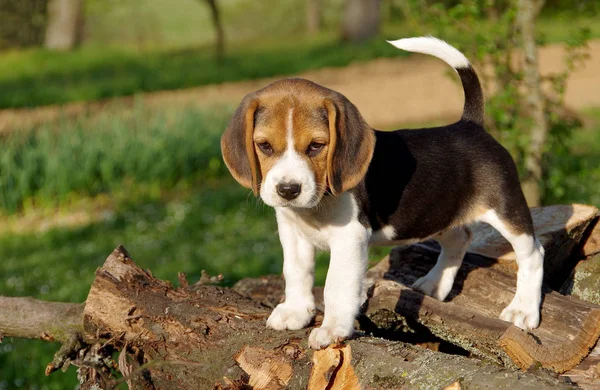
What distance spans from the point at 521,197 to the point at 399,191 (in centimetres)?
81

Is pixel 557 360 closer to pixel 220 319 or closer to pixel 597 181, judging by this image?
pixel 220 319

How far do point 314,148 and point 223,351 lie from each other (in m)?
1.11

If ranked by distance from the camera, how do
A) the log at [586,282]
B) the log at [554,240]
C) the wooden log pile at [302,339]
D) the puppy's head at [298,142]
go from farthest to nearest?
the log at [554,240] < the log at [586,282] < the puppy's head at [298,142] < the wooden log pile at [302,339]

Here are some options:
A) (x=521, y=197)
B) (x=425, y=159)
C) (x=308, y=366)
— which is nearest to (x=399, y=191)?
(x=425, y=159)

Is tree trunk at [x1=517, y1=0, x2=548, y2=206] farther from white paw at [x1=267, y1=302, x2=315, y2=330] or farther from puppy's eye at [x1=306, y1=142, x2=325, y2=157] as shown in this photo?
puppy's eye at [x1=306, y1=142, x2=325, y2=157]

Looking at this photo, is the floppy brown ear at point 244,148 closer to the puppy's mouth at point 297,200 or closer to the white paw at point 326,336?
the puppy's mouth at point 297,200

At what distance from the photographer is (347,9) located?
27344mm

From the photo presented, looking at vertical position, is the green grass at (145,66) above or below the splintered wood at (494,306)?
below

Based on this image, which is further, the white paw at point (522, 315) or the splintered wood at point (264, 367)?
the white paw at point (522, 315)

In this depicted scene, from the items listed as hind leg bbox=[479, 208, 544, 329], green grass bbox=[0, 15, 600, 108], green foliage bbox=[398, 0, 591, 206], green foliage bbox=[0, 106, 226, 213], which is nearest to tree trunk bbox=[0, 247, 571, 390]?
hind leg bbox=[479, 208, 544, 329]

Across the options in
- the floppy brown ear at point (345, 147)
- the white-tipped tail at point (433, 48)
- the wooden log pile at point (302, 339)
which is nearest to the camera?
the wooden log pile at point (302, 339)

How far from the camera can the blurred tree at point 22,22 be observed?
29469 mm

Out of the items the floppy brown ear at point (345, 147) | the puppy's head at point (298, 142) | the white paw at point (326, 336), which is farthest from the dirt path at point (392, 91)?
the white paw at point (326, 336)

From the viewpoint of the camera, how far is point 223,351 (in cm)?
412
